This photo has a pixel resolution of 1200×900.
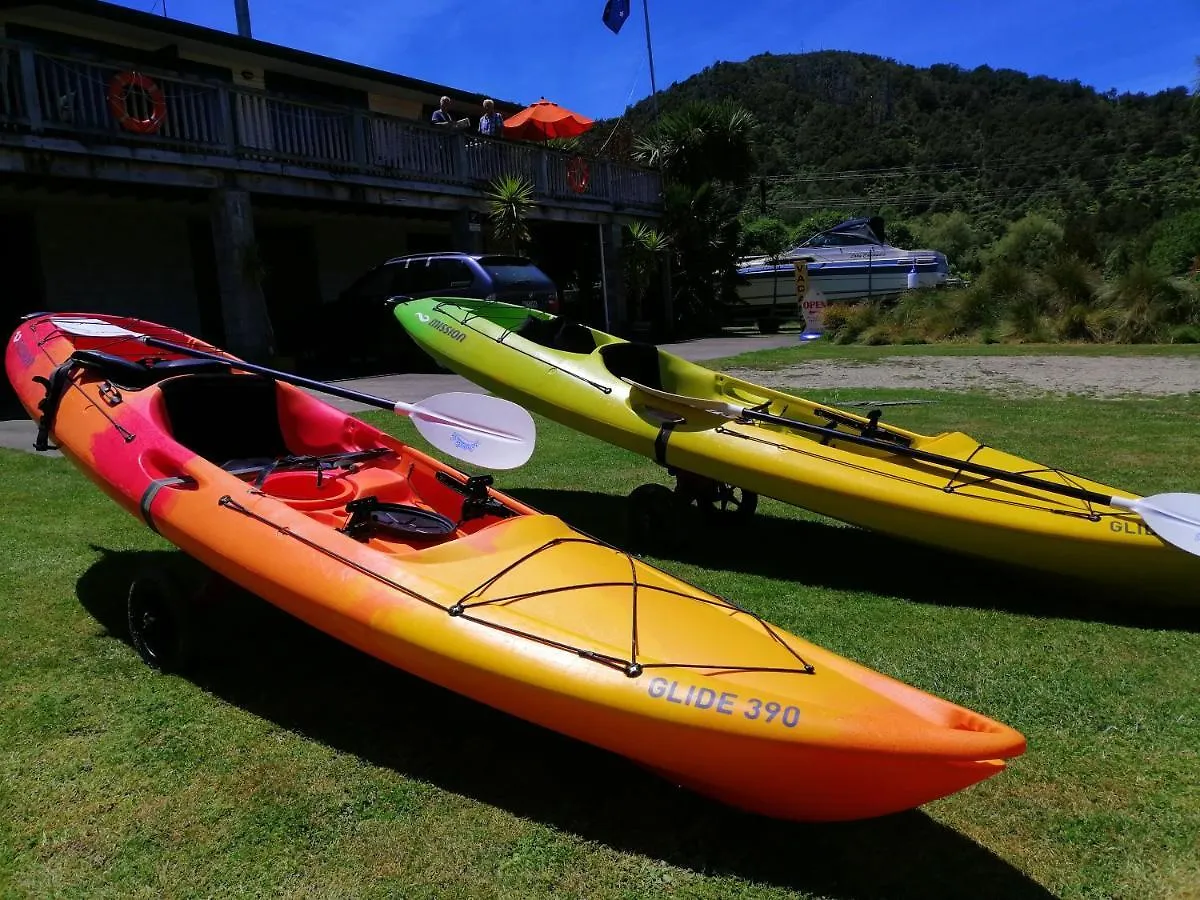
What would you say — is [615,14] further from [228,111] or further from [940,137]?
[940,137]

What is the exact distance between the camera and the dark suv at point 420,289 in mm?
12031

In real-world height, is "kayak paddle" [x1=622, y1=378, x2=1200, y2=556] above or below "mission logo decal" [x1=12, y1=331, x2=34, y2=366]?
below

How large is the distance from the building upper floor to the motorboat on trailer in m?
8.43

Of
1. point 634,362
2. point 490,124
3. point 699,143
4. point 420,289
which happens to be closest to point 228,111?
point 420,289

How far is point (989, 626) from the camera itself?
164 inches

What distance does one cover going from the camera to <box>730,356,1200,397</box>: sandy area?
11562 mm

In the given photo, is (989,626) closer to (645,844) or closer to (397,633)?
(645,844)

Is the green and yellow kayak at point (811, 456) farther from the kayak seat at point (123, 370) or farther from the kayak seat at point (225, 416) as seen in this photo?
the kayak seat at point (123, 370)

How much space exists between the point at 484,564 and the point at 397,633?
1.39 feet

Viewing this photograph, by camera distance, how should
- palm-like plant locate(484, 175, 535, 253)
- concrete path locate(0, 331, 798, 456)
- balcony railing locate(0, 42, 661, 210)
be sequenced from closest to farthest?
concrete path locate(0, 331, 798, 456)
balcony railing locate(0, 42, 661, 210)
palm-like plant locate(484, 175, 535, 253)

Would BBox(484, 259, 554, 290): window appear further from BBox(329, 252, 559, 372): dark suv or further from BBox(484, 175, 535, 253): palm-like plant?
BBox(484, 175, 535, 253): palm-like plant

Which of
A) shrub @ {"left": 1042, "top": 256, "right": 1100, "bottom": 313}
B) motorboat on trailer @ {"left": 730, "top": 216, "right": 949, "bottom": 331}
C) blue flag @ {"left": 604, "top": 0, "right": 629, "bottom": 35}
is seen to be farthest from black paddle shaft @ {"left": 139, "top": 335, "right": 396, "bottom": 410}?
blue flag @ {"left": 604, "top": 0, "right": 629, "bottom": 35}

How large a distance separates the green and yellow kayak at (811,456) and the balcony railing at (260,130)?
617 centimetres

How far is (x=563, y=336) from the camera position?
22.0 feet
